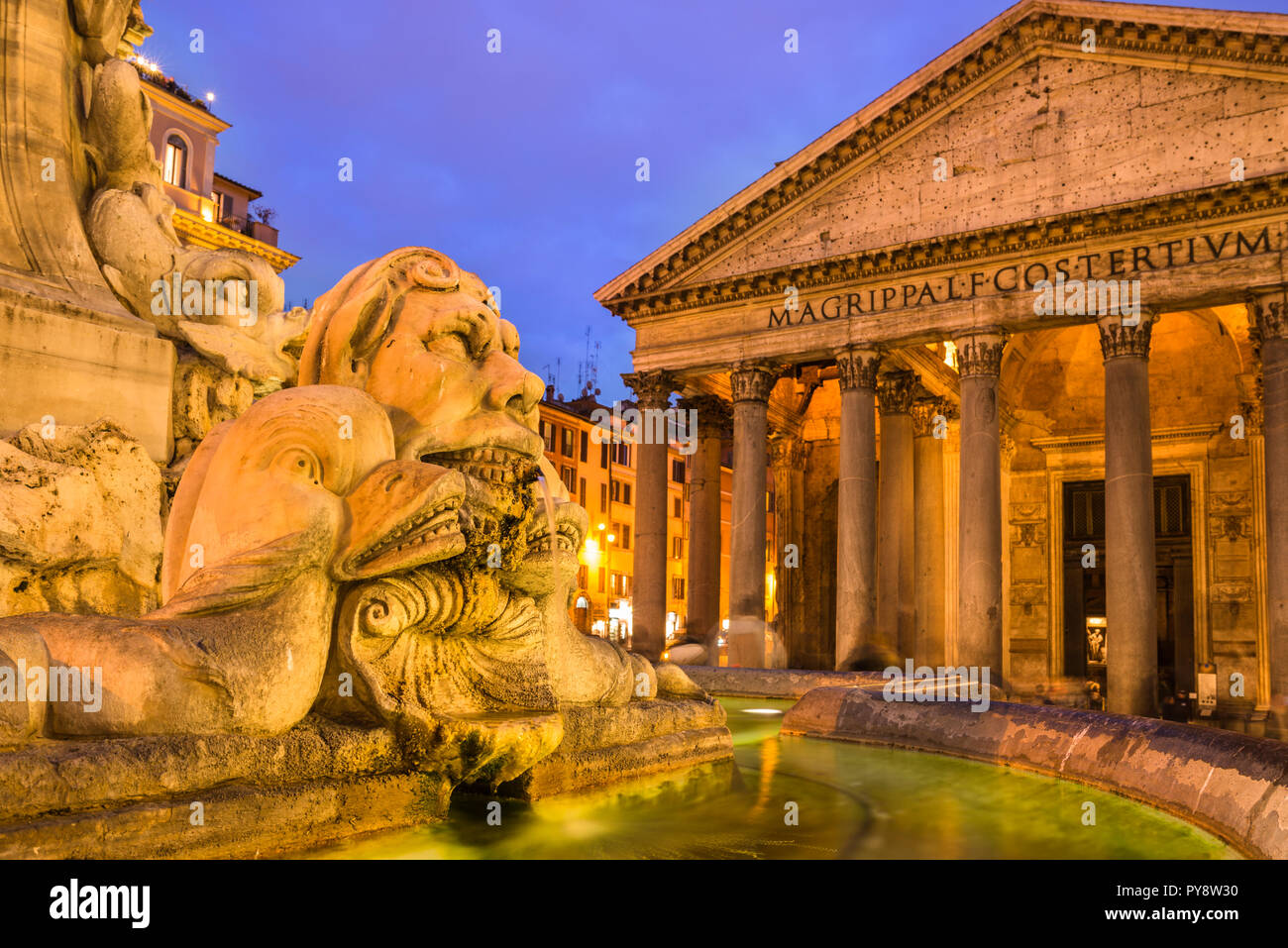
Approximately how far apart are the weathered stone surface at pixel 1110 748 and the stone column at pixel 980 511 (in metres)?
10.1

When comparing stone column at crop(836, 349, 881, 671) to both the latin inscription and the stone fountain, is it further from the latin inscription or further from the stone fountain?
the stone fountain

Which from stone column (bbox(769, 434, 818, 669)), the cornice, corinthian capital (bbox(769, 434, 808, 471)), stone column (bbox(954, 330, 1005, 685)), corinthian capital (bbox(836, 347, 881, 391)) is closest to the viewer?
the cornice

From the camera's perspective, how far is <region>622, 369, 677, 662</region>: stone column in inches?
834

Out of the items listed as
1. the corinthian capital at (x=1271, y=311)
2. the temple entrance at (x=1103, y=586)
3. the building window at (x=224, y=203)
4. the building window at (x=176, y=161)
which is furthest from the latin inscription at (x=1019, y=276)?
the building window at (x=224, y=203)

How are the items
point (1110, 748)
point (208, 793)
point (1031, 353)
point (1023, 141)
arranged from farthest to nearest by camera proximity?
point (1031, 353) → point (1023, 141) → point (1110, 748) → point (208, 793)

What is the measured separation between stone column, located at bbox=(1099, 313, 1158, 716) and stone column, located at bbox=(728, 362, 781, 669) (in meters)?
6.24

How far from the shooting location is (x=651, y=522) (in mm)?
21250

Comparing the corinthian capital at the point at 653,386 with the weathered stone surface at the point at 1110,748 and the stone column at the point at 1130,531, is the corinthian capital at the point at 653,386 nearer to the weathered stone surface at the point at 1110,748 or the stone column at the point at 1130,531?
the stone column at the point at 1130,531

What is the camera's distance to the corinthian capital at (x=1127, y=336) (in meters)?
16.0

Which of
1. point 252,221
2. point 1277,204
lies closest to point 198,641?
point 1277,204

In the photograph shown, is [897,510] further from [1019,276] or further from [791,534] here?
[791,534]

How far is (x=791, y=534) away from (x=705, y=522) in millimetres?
5201

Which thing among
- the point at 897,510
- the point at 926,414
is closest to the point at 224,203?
the point at 926,414

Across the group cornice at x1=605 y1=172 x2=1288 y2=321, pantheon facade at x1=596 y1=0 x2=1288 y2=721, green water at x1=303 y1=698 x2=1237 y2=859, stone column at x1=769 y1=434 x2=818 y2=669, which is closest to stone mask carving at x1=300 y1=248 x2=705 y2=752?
green water at x1=303 y1=698 x2=1237 y2=859
